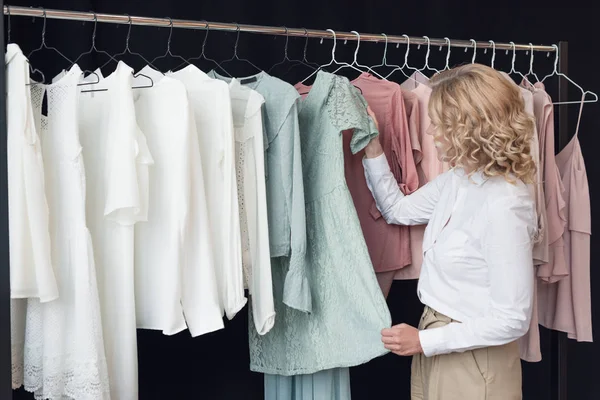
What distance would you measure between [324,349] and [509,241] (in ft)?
2.60

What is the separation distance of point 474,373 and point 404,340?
23cm

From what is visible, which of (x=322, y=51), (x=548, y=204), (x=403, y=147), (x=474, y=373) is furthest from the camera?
(x=322, y=51)

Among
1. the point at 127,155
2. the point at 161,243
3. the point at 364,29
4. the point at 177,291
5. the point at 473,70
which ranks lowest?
the point at 177,291

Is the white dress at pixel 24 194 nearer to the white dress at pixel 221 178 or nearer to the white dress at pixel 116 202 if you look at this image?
the white dress at pixel 116 202

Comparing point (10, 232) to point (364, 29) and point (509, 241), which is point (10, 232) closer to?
point (509, 241)

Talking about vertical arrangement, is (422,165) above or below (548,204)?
above

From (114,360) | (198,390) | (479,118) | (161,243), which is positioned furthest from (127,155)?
(198,390)

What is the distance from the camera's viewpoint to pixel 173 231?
2225mm

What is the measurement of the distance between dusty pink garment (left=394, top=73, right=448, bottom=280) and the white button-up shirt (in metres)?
0.40

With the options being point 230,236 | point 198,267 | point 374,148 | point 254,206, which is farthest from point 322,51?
point 198,267

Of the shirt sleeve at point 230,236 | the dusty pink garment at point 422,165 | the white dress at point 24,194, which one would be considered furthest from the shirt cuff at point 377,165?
the white dress at point 24,194

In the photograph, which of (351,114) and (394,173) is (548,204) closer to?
(394,173)

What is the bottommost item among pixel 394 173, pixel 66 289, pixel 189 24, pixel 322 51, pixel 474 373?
pixel 474 373

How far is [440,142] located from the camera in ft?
7.13
